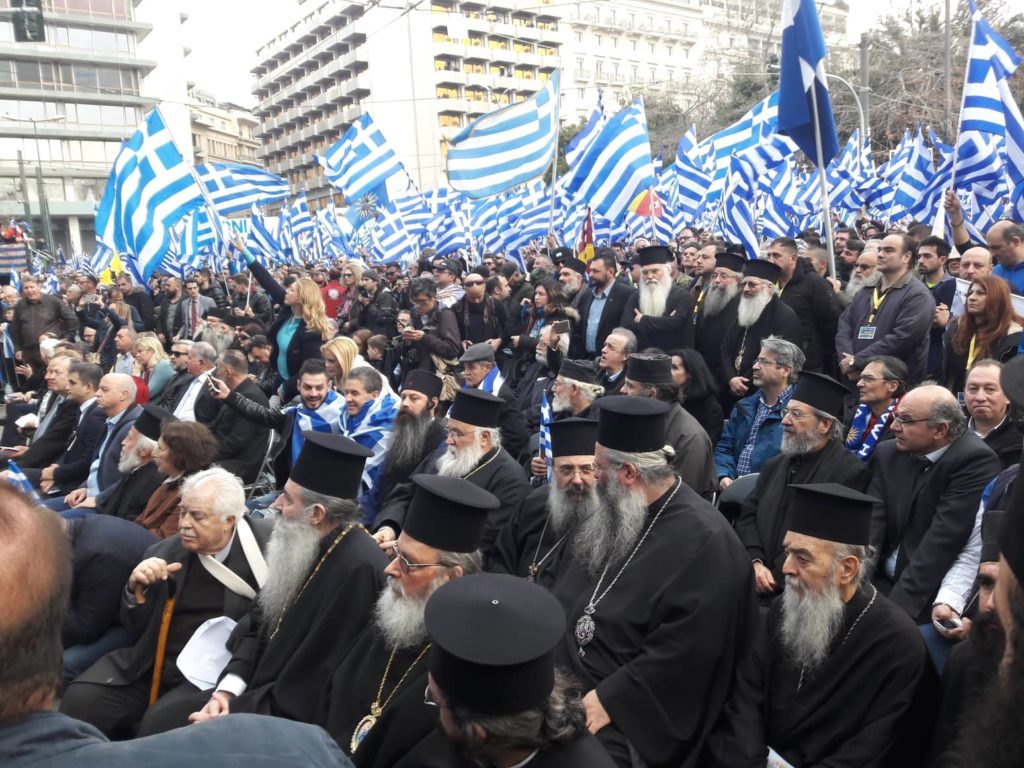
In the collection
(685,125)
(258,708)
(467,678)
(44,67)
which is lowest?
(258,708)

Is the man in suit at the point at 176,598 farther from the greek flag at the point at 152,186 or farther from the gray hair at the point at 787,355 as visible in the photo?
the greek flag at the point at 152,186

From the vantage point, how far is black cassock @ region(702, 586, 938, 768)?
3279 mm

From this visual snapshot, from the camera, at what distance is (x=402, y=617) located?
11.9ft

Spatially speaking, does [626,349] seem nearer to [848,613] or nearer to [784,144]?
[848,613]

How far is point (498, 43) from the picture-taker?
82875mm

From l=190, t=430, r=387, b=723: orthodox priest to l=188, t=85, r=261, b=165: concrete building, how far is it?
79.7m

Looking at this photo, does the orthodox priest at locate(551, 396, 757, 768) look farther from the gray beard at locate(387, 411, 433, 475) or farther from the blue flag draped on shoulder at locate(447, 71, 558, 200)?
the blue flag draped on shoulder at locate(447, 71, 558, 200)

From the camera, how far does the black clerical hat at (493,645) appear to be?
247 centimetres

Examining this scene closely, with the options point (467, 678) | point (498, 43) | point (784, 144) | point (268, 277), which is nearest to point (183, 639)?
point (467, 678)

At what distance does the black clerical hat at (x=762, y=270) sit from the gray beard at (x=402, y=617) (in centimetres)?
488

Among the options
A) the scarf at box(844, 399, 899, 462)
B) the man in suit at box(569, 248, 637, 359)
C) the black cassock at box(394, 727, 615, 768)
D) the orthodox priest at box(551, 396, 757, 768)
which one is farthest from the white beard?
the black cassock at box(394, 727, 615, 768)

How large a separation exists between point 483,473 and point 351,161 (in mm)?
11373

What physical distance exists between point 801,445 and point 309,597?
2.82m

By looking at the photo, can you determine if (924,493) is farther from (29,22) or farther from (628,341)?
(29,22)
